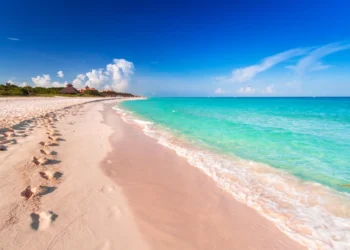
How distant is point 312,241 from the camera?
2957mm

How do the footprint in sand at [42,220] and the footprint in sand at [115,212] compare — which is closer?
the footprint in sand at [42,220]

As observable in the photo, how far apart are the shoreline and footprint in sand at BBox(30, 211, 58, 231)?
4.26ft

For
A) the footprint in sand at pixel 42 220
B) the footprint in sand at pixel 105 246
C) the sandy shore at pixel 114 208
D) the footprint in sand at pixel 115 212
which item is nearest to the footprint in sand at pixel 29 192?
the sandy shore at pixel 114 208

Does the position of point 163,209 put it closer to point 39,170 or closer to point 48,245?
point 48,245

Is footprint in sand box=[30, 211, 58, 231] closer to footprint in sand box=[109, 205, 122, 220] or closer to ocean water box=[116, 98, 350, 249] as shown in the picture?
footprint in sand box=[109, 205, 122, 220]

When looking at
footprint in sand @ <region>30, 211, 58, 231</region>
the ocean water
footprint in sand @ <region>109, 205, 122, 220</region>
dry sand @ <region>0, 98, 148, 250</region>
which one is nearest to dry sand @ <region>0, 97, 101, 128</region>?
dry sand @ <region>0, 98, 148, 250</region>

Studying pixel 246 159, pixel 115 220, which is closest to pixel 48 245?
pixel 115 220

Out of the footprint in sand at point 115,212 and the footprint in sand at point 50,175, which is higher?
the footprint in sand at point 50,175

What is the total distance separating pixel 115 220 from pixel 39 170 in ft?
8.89

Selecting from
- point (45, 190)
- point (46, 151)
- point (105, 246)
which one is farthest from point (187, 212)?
point (46, 151)

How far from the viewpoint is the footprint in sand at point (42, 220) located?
2561 millimetres

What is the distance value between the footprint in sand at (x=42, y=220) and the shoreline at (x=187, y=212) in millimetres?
1299

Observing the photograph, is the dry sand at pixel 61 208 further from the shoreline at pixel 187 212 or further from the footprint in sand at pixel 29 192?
the shoreline at pixel 187 212

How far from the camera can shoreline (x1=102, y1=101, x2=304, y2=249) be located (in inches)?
108
